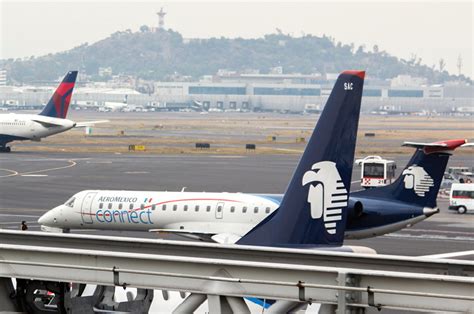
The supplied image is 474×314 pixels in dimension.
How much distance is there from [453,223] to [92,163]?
58.7m

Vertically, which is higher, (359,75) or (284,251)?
(359,75)

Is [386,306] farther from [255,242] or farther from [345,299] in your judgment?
[255,242]

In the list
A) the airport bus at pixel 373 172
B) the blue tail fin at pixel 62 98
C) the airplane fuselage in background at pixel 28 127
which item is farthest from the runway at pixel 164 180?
the blue tail fin at pixel 62 98

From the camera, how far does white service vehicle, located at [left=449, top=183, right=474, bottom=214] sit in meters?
76.9

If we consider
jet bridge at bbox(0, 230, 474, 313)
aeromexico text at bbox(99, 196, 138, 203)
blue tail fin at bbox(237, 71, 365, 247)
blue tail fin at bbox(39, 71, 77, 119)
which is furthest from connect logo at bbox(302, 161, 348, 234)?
blue tail fin at bbox(39, 71, 77, 119)

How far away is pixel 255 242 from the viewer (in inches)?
894

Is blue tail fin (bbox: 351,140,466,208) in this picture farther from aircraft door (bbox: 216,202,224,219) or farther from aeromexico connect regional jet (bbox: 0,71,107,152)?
aeromexico connect regional jet (bbox: 0,71,107,152)

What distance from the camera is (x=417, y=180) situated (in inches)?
1967

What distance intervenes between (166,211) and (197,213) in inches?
64.1

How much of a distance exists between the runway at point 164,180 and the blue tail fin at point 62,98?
19.5ft

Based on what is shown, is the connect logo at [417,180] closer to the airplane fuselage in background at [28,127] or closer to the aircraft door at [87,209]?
the aircraft door at [87,209]

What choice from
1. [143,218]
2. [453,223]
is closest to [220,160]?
[453,223]

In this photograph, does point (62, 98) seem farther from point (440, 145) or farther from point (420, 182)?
point (440, 145)

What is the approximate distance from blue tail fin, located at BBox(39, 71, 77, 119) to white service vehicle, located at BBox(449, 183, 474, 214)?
69.5m
